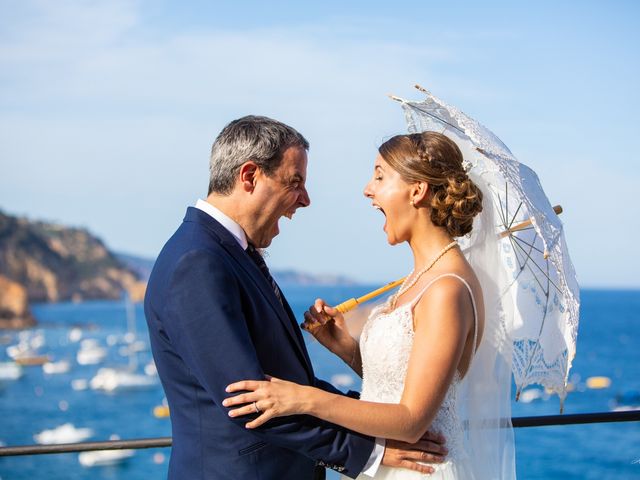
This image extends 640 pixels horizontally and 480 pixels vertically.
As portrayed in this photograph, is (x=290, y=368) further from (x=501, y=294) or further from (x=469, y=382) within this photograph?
(x=501, y=294)

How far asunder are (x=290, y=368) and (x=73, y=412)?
2161 inches

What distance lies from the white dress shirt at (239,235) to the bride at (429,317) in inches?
3.6

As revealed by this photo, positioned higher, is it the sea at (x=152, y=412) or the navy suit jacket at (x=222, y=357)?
the sea at (x=152, y=412)

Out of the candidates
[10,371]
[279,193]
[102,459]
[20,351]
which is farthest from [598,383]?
[279,193]

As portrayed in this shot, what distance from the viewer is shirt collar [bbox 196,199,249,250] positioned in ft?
8.86

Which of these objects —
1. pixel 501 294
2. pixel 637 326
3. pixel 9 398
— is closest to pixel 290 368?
pixel 501 294

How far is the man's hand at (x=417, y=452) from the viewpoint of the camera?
8.85ft

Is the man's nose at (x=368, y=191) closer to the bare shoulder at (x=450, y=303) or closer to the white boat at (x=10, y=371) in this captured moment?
the bare shoulder at (x=450, y=303)

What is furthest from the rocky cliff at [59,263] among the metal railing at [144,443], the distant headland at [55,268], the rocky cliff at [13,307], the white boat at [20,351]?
the metal railing at [144,443]

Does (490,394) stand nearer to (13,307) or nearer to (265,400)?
(265,400)

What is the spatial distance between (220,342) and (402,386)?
29.1 inches

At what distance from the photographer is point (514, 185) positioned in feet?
9.00

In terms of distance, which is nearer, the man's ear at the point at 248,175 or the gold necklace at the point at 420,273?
the man's ear at the point at 248,175

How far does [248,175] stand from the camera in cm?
268
